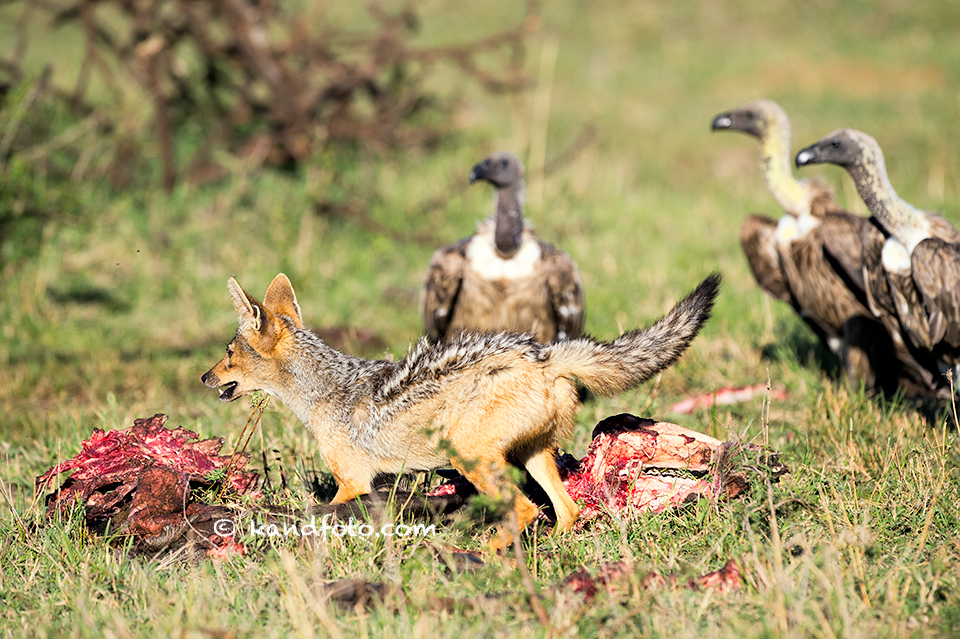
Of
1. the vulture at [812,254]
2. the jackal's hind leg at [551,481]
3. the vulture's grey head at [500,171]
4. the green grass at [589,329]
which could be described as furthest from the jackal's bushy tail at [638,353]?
the vulture's grey head at [500,171]

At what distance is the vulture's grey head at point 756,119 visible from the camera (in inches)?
260

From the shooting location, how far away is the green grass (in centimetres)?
309

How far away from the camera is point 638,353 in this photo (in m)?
3.62

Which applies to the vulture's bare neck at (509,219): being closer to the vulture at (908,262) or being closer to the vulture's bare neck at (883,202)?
the vulture at (908,262)

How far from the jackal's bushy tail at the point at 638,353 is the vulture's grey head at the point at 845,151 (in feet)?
7.57

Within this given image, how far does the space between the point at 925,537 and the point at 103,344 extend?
20.0 ft

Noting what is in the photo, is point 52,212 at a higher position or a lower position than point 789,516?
higher

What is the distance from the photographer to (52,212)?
782 centimetres

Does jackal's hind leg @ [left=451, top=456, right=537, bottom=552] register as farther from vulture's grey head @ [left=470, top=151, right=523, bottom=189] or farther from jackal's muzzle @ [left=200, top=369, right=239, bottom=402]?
vulture's grey head @ [left=470, top=151, right=523, bottom=189]

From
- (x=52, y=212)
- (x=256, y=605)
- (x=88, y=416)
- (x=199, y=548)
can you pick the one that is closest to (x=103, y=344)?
(x=52, y=212)

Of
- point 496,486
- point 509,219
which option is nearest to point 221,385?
point 496,486

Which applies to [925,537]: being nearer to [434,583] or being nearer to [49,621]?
[434,583]

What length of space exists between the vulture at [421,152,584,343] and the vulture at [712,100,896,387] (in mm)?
1427

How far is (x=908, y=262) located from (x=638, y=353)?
2391 mm
